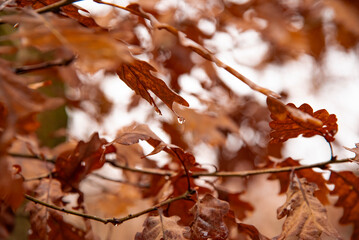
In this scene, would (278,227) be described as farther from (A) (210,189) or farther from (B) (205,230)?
(B) (205,230)

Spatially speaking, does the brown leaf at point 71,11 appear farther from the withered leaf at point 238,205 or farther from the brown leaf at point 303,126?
the withered leaf at point 238,205

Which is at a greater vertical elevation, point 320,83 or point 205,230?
point 205,230

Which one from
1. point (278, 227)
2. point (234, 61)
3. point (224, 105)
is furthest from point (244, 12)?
point (278, 227)

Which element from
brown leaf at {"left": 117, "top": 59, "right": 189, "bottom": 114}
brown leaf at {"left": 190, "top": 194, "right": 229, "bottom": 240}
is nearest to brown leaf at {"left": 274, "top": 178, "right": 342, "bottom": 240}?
brown leaf at {"left": 190, "top": 194, "right": 229, "bottom": 240}

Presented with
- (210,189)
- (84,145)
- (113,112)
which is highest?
(84,145)

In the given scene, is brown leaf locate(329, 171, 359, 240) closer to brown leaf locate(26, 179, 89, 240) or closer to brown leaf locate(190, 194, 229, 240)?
brown leaf locate(190, 194, 229, 240)

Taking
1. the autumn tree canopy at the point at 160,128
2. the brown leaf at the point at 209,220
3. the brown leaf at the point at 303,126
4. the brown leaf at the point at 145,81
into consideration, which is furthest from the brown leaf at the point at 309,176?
the brown leaf at the point at 145,81
